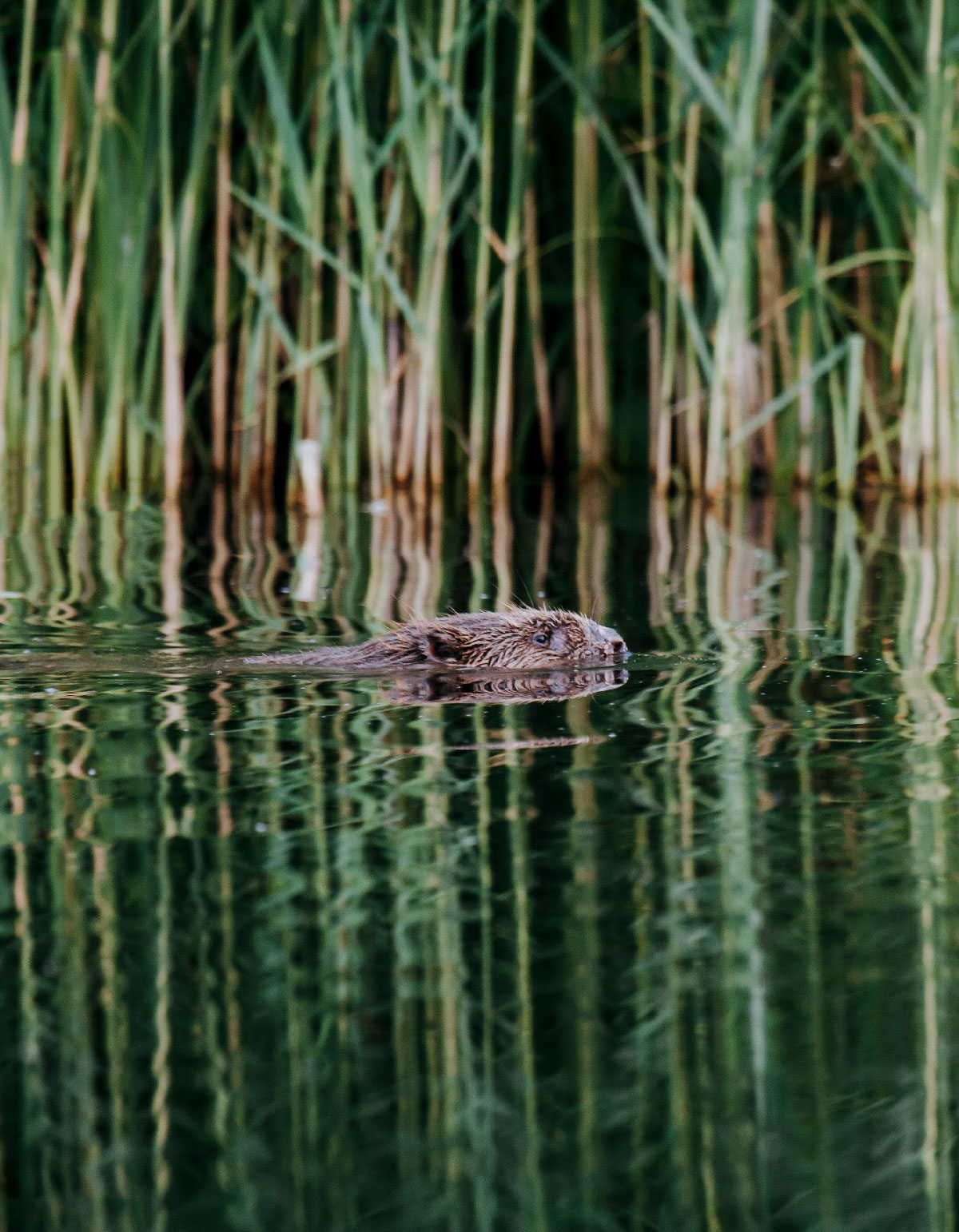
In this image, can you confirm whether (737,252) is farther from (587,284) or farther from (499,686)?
(499,686)

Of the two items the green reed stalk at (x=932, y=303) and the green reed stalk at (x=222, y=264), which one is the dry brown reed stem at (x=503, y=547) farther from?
the green reed stalk at (x=932, y=303)

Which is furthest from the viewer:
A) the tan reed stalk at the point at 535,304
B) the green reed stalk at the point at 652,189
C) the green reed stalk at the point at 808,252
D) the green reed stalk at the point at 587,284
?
the tan reed stalk at the point at 535,304

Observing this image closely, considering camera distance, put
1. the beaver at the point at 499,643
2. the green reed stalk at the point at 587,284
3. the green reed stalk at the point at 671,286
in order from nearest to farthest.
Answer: the beaver at the point at 499,643 < the green reed stalk at the point at 671,286 < the green reed stalk at the point at 587,284

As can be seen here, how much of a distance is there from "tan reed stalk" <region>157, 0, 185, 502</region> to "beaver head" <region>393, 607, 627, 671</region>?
12.9 feet

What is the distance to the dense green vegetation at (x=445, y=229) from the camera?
841cm

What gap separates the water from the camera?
2213 mm

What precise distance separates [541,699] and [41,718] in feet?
4.08

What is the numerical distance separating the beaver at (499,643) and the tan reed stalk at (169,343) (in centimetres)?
384

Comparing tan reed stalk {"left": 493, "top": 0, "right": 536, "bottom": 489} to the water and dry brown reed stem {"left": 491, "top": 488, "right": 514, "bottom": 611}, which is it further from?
the water

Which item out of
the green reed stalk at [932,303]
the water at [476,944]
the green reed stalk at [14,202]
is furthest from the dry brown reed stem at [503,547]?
the green reed stalk at [14,202]

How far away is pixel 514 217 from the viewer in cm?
895

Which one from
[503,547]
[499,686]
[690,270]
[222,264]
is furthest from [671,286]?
[499,686]

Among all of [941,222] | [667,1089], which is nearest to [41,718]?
[667,1089]

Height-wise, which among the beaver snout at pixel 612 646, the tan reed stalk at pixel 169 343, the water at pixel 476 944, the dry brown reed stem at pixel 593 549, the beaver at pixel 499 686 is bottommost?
the water at pixel 476 944
